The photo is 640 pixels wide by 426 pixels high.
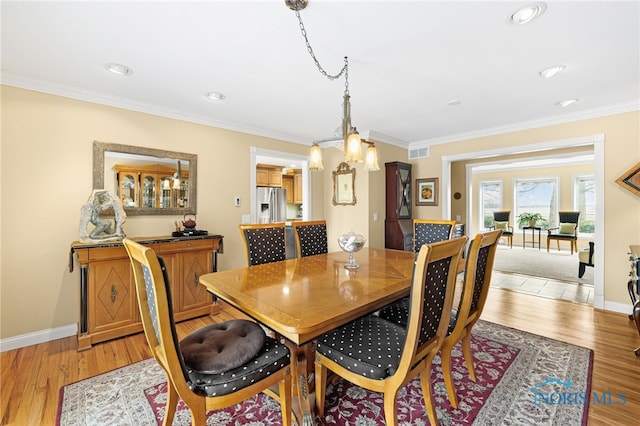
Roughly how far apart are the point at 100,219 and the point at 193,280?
1.10 metres

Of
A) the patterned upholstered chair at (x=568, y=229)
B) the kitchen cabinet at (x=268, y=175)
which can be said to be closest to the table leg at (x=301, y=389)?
the kitchen cabinet at (x=268, y=175)

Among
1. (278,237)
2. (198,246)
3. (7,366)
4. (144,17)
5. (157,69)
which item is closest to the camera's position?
(144,17)

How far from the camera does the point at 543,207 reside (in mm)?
8312

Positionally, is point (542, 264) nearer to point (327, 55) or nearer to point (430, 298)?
point (430, 298)

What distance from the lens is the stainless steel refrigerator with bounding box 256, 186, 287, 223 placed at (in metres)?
6.21

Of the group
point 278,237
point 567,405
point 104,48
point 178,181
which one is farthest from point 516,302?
point 104,48

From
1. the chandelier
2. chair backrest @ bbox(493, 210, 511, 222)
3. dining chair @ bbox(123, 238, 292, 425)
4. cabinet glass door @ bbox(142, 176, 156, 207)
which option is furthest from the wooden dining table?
chair backrest @ bbox(493, 210, 511, 222)

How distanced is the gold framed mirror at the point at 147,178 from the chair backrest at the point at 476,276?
10.3 ft

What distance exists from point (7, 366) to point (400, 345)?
10.1 feet

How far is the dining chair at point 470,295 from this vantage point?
165 cm

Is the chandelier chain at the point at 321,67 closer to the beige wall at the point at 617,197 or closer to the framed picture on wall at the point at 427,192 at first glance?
the framed picture on wall at the point at 427,192

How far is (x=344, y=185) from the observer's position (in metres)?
4.75

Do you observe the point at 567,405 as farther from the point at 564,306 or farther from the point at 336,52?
the point at 336,52

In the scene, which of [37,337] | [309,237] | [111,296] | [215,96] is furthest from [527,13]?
[37,337]
